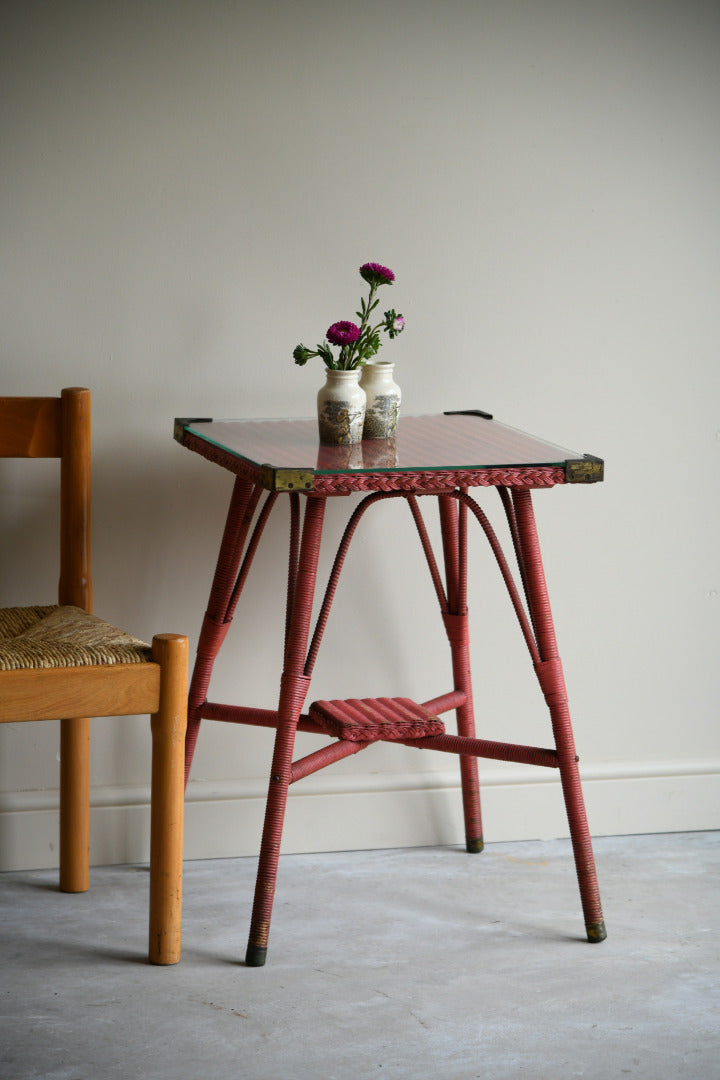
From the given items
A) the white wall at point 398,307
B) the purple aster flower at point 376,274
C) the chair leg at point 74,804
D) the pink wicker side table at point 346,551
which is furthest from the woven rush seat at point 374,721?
the purple aster flower at point 376,274

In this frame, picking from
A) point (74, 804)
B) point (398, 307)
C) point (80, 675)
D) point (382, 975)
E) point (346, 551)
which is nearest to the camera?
point (80, 675)

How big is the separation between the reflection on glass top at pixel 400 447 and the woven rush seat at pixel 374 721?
392mm

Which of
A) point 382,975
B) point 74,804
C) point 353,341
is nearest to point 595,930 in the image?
point 382,975

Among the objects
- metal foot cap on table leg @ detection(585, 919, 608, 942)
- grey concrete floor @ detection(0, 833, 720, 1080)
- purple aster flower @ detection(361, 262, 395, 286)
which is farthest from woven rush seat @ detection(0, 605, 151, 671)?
metal foot cap on table leg @ detection(585, 919, 608, 942)

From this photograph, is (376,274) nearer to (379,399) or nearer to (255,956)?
(379,399)

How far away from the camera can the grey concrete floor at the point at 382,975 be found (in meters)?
1.46

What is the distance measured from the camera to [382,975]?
168cm

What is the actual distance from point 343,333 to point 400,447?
0.58 feet

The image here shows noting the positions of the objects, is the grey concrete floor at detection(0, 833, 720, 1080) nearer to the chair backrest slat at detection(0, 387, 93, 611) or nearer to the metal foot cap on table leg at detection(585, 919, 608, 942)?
the metal foot cap on table leg at detection(585, 919, 608, 942)

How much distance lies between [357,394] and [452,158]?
55 cm

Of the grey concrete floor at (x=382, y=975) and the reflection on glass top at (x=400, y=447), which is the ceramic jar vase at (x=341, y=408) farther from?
the grey concrete floor at (x=382, y=975)

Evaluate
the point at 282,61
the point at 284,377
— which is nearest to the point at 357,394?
the point at 284,377

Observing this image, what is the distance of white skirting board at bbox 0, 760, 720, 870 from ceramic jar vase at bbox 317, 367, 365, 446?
2.18ft

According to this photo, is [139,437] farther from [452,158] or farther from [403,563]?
[452,158]
